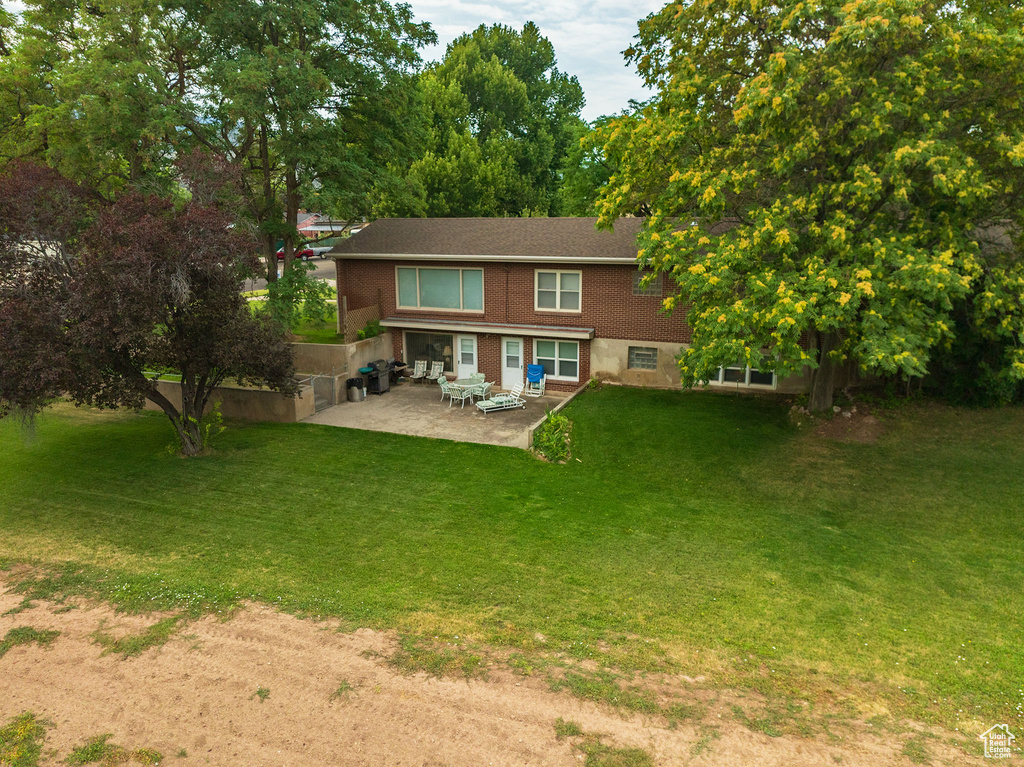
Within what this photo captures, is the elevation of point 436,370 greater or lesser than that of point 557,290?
lesser

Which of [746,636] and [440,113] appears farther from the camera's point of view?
[440,113]

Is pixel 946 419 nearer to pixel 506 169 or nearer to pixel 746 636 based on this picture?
pixel 746 636

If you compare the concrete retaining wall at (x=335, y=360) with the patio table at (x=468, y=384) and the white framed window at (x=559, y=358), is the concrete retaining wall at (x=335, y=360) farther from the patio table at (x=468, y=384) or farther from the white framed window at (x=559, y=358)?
the white framed window at (x=559, y=358)

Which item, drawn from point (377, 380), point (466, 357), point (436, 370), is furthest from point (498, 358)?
point (377, 380)

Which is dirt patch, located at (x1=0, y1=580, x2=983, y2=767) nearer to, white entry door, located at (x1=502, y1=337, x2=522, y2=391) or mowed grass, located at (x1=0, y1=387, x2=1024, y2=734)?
mowed grass, located at (x1=0, y1=387, x2=1024, y2=734)

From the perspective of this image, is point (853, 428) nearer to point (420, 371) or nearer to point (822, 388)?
point (822, 388)

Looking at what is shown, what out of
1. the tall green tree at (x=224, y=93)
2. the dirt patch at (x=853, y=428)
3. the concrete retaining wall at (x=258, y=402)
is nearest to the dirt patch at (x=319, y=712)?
the dirt patch at (x=853, y=428)

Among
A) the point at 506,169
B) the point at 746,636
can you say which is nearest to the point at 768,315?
the point at 746,636
